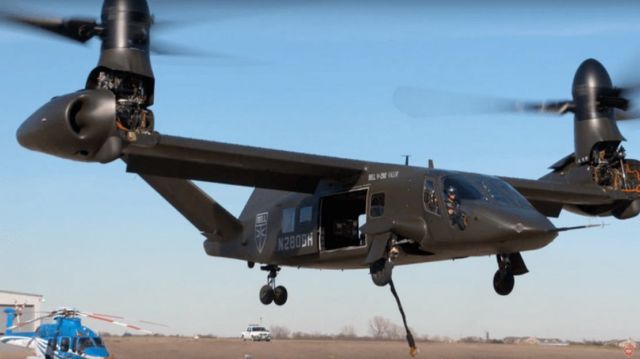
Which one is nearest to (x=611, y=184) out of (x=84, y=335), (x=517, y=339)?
(x=84, y=335)

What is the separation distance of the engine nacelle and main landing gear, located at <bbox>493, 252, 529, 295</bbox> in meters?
8.68

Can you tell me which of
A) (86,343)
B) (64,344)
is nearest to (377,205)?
(86,343)

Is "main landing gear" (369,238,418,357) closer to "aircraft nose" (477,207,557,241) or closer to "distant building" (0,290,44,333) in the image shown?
"aircraft nose" (477,207,557,241)

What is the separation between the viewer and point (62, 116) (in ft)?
57.2

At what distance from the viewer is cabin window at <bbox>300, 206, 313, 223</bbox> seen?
2197 centimetres

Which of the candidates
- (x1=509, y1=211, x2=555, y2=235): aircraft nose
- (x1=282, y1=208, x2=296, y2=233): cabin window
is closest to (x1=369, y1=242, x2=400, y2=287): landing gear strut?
(x1=509, y1=211, x2=555, y2=235): aircraft nose

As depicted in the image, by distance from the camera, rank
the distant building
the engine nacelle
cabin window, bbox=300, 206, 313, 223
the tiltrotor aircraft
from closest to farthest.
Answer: the engine nacelle, the tiltrotor aircraft, cabin window, bbox=300, 206, 313, 223, the distant building

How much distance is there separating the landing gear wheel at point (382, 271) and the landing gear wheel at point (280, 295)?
552cm

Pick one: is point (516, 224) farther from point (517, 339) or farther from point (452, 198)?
point (517, 339)

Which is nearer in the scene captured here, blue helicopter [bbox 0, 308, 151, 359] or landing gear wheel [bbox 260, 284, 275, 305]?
landing gear wheel [bbox 260, 284, 275, 305]

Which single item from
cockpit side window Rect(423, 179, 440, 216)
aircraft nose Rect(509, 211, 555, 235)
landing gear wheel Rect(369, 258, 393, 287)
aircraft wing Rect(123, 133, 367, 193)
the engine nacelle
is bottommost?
landing gear wheel Rect(369, 258, 393, 287)

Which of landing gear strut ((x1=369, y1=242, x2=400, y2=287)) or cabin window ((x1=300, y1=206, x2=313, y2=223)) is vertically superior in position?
cabin window ((x1=300, y1=206, x2=313, y2=223))

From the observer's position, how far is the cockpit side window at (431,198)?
63.6ft

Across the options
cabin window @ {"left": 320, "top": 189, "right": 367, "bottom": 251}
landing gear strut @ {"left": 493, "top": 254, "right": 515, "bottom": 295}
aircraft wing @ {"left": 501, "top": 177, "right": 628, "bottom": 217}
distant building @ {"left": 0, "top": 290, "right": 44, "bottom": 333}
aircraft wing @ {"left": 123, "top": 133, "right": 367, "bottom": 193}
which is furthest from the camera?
distant building @ {"left": 0, "top": 290, "right": 44, "bottom": 333}
